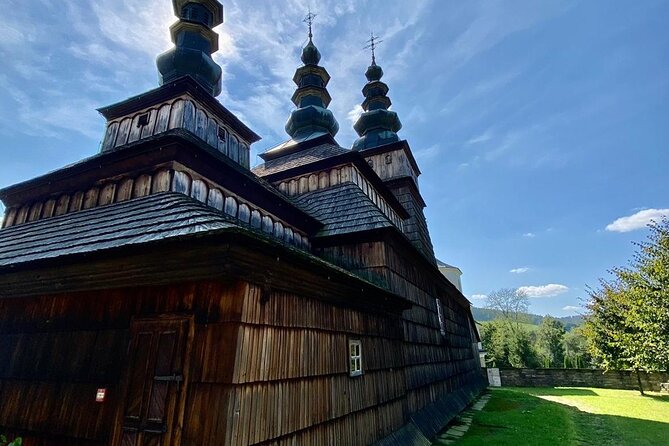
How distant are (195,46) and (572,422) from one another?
56.3ft

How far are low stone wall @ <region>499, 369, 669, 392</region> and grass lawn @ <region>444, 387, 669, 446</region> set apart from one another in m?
3.84

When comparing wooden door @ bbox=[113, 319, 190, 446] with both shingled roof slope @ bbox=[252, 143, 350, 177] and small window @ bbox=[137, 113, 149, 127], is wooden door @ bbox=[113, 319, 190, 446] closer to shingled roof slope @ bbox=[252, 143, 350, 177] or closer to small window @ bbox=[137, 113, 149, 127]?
small window @ bbox=[137, 113, 149, 127]

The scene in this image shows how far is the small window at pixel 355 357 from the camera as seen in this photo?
607cm

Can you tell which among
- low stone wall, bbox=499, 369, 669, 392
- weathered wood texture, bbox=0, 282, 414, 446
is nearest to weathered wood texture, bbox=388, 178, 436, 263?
weathered wood texture, bbox=0, 282, 414, 446

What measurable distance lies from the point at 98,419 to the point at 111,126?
25.4 feet

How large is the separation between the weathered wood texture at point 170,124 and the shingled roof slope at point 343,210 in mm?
3000

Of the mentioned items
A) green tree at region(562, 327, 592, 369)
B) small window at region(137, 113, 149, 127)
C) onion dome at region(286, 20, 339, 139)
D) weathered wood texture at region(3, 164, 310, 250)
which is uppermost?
onion dome at region(286, 20, 339, 139)

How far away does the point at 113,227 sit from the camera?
5.10m

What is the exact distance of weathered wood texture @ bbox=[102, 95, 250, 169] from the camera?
833 cm

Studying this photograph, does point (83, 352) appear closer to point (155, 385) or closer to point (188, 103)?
point (155, 385)

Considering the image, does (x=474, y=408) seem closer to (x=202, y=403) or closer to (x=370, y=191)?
(x=370, y=191)

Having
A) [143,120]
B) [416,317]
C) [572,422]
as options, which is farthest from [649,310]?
[143,120]

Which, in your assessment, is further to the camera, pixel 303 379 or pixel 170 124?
pixel 170 124

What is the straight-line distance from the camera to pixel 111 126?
9.12 m
